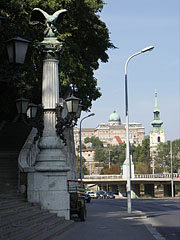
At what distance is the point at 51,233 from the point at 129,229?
12.1ft

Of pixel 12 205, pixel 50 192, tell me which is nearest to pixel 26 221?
pixel 12 205

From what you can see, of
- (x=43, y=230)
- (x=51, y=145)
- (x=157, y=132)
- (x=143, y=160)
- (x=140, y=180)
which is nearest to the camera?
(x=43, y=230)

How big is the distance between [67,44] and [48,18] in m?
9.11

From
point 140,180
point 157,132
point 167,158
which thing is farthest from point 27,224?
point 157,132

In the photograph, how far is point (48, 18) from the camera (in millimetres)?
17016

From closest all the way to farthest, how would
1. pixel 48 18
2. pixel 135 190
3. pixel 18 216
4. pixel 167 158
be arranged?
pixel 18 216 < pixel 48 18 < pixel 135 190 < pixel 167 158

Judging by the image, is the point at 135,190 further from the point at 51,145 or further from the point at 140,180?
the point at 51,145

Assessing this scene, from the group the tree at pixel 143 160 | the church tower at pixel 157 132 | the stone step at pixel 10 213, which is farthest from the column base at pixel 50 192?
the church tower at pixel 157 132

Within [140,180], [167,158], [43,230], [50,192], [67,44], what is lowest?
[140,180]

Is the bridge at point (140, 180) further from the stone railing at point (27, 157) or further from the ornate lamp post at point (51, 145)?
the ornate lamp post at point (51, 145)

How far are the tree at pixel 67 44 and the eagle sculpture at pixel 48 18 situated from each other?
1609 mm

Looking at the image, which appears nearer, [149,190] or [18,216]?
[18,216]

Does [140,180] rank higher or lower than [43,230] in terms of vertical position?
lower

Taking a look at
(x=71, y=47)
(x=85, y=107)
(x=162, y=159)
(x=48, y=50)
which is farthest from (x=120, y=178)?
(x=48, y=50)
